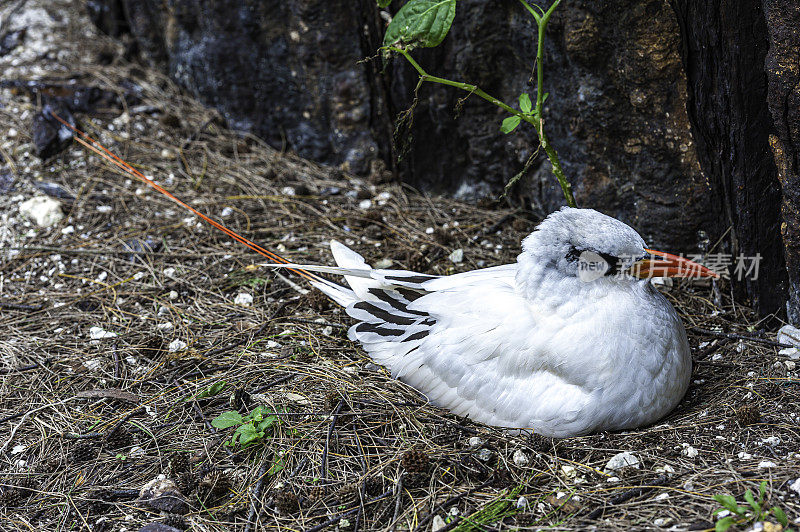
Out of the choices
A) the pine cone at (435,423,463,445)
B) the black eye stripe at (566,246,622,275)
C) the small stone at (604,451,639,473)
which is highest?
the black eye stripe at (566,246,622,275)

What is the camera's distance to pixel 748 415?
2635 millimetres

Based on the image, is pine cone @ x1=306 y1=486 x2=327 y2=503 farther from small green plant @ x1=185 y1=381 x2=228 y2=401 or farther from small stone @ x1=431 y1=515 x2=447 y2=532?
small green plant @ x1=185 y1=381 x2=228 y2=401

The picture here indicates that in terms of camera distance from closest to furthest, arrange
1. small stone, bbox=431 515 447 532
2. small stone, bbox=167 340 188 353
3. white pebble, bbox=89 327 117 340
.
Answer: small stone, bbox=431 515 447 532 → small stone, bbox=167 340 188 353 → white pebble, bbox=89 327 117 340

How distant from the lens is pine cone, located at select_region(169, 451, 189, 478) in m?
2.71

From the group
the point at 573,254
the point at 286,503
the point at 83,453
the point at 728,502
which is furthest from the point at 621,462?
the point at 83,453

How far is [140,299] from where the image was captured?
382cm

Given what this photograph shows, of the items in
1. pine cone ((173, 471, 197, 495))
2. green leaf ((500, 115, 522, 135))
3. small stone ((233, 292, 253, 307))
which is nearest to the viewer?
pine cone ((173, 471, 197, 495))

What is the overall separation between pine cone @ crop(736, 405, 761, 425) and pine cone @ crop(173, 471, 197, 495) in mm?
2107

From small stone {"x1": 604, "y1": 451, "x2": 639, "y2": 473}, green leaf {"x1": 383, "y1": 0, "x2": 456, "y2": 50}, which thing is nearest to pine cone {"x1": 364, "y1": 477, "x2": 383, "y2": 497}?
small stone {"x1": 604, "y1": 451, "x2": 639, "y2": 473}

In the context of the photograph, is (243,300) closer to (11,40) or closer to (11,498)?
(11,498)

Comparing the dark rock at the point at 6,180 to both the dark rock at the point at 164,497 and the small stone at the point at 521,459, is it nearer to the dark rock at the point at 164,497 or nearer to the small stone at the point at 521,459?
the dark rock at the point at 164,497

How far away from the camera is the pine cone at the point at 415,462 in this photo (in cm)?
257

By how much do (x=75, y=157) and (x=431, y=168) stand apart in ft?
8.34

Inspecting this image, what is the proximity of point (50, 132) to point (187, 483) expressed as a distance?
3336 millimetres
